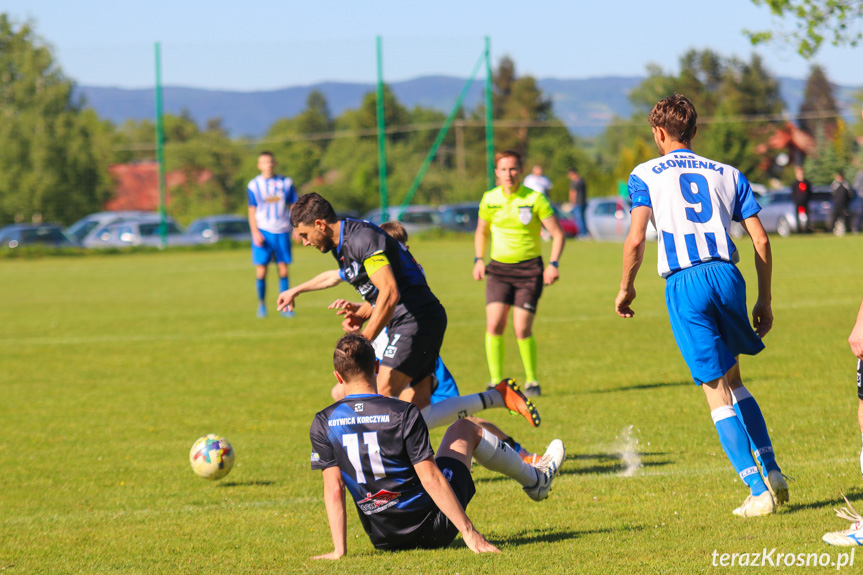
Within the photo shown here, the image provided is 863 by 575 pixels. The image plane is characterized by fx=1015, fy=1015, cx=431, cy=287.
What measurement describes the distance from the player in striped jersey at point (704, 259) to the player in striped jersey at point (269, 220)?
423 inches

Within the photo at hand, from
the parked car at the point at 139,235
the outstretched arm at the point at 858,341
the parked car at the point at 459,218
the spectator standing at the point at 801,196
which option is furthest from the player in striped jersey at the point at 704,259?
the parked car at the point at 139,235

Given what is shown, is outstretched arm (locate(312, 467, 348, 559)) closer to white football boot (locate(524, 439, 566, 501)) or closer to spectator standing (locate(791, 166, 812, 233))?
white football boot (locate(524, 439, 566, 501))

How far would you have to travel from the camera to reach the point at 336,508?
176 inches

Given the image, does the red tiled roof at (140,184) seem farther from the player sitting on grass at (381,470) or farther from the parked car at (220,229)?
the player sitting on grass at (381,470)

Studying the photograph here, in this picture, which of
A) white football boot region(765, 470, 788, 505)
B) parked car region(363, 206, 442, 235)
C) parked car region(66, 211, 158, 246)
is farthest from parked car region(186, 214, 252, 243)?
white football boot region(765, 470, 788, 505)

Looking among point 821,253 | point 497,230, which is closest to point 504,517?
point 497,230

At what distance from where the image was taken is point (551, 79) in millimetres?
96125

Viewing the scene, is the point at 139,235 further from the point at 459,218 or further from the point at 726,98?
the point at 726,98

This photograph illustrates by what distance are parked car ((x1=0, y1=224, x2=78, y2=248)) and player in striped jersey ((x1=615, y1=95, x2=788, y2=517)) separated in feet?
99.7

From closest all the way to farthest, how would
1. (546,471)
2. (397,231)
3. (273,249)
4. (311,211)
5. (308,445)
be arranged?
(546,471) → (311,211) → (397,231) → (308,445) → (273,249)

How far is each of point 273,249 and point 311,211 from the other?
9.96m

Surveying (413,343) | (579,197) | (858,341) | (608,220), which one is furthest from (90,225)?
(858,341)

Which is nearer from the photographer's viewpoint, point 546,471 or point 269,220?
point 546,471

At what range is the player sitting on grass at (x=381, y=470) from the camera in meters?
4.33
